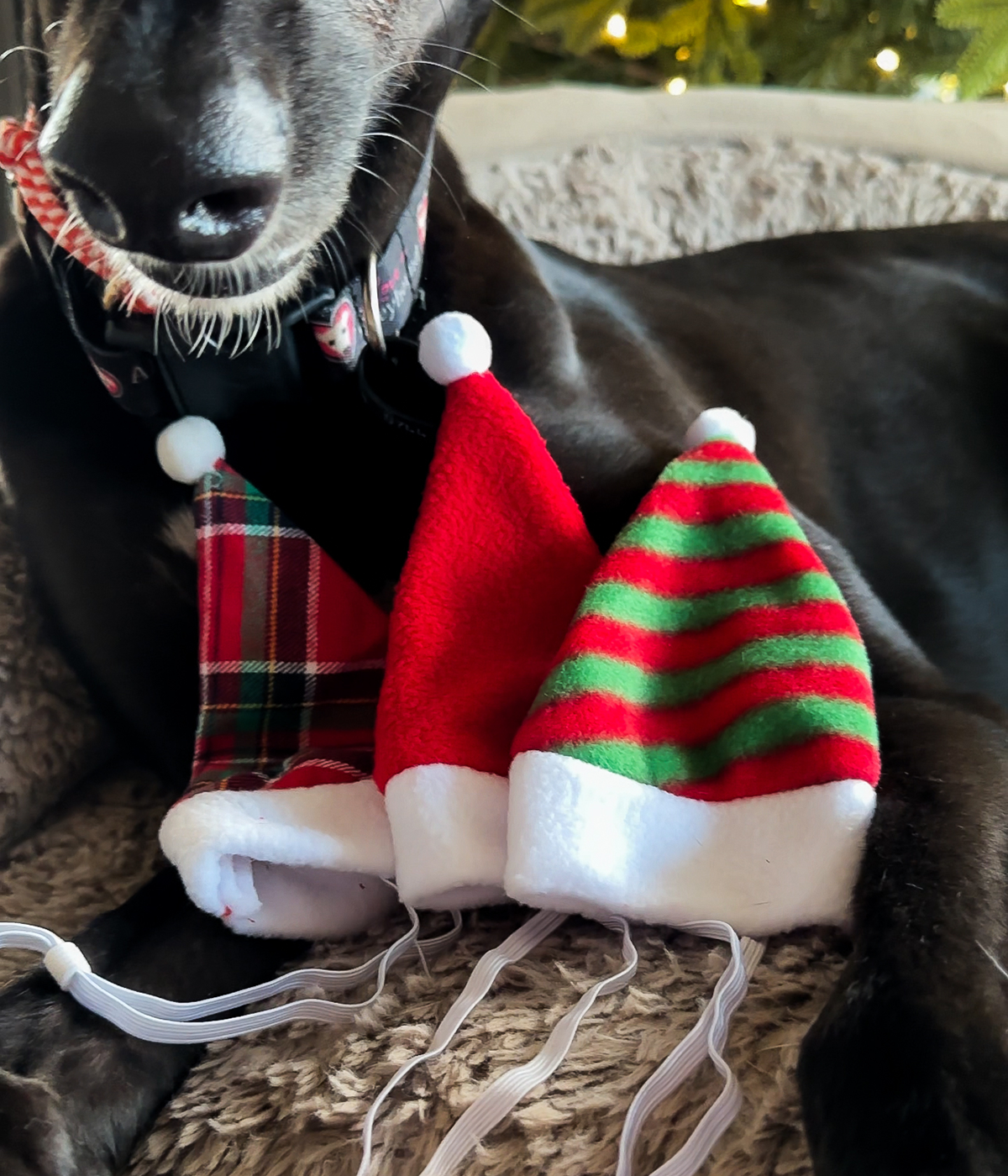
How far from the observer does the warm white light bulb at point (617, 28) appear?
2146 mm

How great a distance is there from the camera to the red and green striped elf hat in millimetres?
630

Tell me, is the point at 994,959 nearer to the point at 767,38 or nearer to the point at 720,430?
the point at 720,430

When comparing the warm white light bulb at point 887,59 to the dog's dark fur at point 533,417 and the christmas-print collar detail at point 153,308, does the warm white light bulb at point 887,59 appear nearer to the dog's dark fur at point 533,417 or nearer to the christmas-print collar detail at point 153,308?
the dog's dark fur at point 533,417

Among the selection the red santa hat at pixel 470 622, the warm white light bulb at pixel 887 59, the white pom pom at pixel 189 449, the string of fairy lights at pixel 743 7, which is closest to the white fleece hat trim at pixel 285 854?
the red santa hat at pixel 470 622

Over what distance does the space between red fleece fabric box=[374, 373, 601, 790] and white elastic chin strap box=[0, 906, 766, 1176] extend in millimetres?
120

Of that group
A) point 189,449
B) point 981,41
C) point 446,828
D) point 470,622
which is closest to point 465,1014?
point 446,828

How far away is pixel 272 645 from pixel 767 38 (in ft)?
6.37

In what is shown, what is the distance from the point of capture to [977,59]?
1724 mm

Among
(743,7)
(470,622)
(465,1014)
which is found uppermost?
(743,7)

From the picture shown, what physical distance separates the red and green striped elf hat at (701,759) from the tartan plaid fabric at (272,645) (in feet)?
0.64

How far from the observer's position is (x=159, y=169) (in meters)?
0.58

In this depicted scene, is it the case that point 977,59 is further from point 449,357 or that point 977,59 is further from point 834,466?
point 449,357

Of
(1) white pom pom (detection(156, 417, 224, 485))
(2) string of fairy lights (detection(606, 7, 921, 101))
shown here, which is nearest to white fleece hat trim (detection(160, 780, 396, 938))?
(1) white pom pom (detection(156, 417, 224, 485))

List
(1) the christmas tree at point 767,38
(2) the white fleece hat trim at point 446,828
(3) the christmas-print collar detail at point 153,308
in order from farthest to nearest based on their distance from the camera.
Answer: (1) the christmas tree at point 767,38, (3) the christmas-print collar detail at point 153,308, (2) the white fleece hat trim at point 446,828
